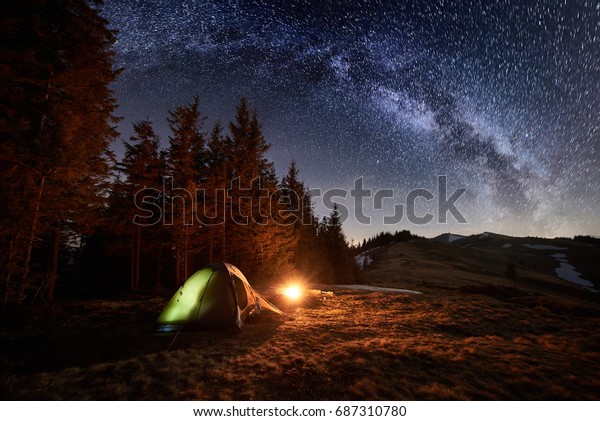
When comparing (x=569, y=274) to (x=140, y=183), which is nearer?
(x=140, y=183)

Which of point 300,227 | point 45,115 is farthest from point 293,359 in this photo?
point 300,227

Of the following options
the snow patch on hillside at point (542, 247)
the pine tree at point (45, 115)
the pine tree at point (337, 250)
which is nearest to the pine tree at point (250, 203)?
the pine tree at point (45, 115)

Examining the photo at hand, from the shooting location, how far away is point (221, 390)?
15.8 ft

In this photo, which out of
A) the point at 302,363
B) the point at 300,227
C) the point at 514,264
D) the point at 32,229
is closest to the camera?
the point at 302,363

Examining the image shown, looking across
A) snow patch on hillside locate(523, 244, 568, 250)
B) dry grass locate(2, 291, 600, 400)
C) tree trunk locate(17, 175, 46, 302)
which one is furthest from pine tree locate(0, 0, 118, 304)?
snow patch on hillside locate(523, 244, 568, 250)

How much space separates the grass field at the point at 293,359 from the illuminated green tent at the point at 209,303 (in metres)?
0.43

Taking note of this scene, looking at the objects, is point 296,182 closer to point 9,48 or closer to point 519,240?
point 9,48

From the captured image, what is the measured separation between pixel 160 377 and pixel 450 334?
9.65 meters

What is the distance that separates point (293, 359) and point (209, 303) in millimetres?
3844

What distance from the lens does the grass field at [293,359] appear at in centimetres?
490

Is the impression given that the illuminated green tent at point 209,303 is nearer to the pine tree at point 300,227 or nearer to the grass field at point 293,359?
the grass field at point 293,359

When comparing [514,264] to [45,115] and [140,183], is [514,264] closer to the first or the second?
[140,183]

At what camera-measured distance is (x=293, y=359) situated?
646 cm
